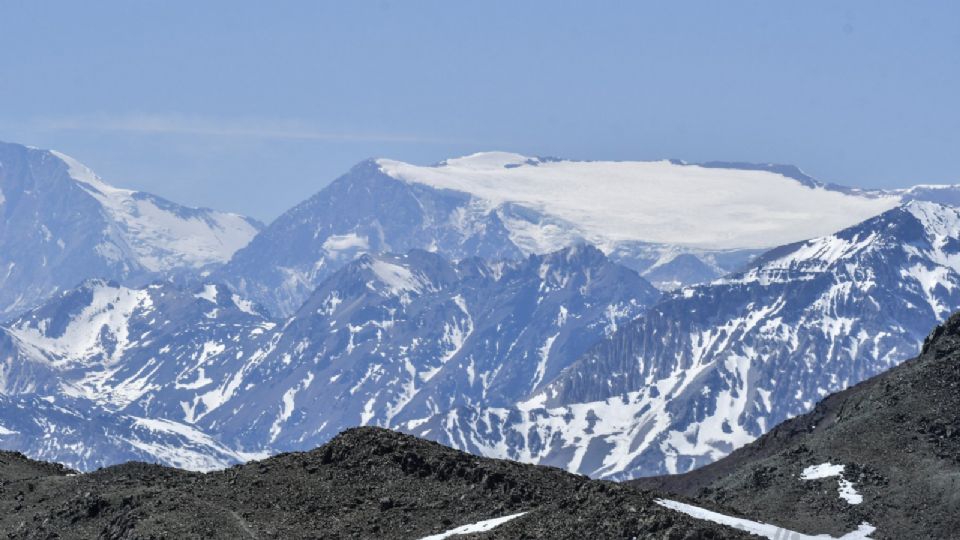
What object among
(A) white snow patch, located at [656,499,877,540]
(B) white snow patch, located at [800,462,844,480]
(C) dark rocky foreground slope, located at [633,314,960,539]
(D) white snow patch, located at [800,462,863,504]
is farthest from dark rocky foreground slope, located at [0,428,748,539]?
(B) white snow patch, located at [800,462,844,480]

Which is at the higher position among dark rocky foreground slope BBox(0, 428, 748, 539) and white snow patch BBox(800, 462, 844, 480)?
dark rocky foreground slope BBox(0, 428, 748, 539)

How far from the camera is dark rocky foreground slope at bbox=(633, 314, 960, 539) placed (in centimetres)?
13350

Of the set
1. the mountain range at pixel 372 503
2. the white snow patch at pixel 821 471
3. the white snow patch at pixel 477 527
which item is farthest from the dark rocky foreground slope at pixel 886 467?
the white snow patch at pixel 477 527

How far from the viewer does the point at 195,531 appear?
312 ft

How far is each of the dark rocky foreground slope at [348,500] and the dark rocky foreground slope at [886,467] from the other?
107ft

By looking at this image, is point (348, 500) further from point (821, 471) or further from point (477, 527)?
point (821, 471)

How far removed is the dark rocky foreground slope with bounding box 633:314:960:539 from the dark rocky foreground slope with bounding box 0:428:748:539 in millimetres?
32623

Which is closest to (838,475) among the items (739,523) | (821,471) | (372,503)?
(821,471)

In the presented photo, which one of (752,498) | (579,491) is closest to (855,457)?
(752,498)

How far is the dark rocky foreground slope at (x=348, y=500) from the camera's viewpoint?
94.0 metres

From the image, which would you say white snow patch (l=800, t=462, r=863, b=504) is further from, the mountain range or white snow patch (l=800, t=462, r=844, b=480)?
the mountain range

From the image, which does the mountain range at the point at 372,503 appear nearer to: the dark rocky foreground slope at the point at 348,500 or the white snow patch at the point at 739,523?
the dark rocky foreground slope at the point at 348,500

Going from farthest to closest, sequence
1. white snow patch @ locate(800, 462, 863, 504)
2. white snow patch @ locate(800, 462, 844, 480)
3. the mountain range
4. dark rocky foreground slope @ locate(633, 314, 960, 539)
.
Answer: white snow patch @ locate(800, 462, 844, 480), white snow patch @ locate(800, 462, 863, 504), dark rocky foreground slope @ locate(633, 314, 960, 539), the mountain range

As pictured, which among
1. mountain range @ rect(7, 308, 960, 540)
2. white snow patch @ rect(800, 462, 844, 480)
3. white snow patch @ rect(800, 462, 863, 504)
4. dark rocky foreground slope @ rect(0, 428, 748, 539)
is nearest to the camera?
mountain range @ rect(7, 308, 960, 540)
